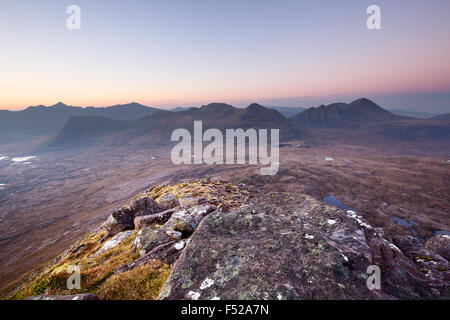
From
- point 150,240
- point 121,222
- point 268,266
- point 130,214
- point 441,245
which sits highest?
point 268,266

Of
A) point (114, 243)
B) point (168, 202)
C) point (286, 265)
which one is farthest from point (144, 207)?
point (286, 265)

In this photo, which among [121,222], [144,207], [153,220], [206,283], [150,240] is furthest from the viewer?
[121,222]

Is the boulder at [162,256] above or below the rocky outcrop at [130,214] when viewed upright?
above

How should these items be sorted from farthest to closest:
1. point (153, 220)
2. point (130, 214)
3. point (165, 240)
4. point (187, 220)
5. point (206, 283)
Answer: point (130, 214), point (153, 220), point (187, 220), point (165, 240), point (206, 283)

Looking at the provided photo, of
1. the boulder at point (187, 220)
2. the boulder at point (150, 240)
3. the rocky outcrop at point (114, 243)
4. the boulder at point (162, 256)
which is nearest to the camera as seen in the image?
the boulder at point (162, 256)

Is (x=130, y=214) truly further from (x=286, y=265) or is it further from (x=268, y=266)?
(x=286, y=265)

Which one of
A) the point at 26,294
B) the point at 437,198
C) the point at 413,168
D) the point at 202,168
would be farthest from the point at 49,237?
the point at 413,168

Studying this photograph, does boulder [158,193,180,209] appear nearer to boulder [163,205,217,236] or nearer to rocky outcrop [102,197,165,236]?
rocky outcrop [102,197,165,236]

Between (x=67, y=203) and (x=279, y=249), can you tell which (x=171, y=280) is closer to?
(x=279, y=249)

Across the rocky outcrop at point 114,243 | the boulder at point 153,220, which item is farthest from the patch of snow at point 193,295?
the rocky outcrop at point 114,243

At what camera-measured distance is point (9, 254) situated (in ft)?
319

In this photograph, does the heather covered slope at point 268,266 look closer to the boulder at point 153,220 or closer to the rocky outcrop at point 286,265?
the rocky outcrop at point 286,265

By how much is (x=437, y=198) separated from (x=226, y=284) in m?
155

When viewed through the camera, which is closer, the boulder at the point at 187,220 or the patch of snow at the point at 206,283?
the patch of snow at the point at 206,283
